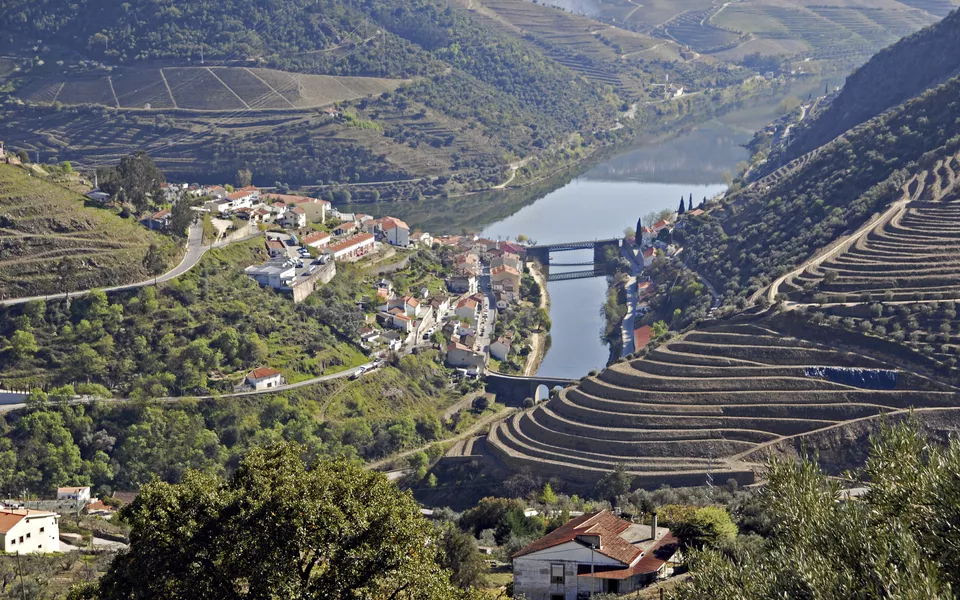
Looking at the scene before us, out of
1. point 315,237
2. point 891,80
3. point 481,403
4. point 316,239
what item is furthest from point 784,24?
point 481,403

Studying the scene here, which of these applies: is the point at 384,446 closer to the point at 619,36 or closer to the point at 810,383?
the point at 810,383

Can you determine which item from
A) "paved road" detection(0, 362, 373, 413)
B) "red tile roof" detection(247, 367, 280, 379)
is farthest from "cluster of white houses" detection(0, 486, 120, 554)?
"red tile roof" detection(247, 367, 280, 379)

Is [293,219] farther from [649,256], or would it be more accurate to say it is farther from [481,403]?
[649,256]

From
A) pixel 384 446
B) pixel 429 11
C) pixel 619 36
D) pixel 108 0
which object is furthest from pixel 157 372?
pixel 619 36

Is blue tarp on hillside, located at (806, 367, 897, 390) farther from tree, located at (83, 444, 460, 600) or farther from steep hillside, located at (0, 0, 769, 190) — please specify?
steep hillside, located at (0, 0, 769, 190)

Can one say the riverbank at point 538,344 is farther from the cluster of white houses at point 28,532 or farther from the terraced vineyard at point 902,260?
the cluster of white houses at point 28,532

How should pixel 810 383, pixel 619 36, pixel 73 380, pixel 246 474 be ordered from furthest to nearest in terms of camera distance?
pixel 619 36, pixel 73 380, pixel 810 383, pixel 246 474
